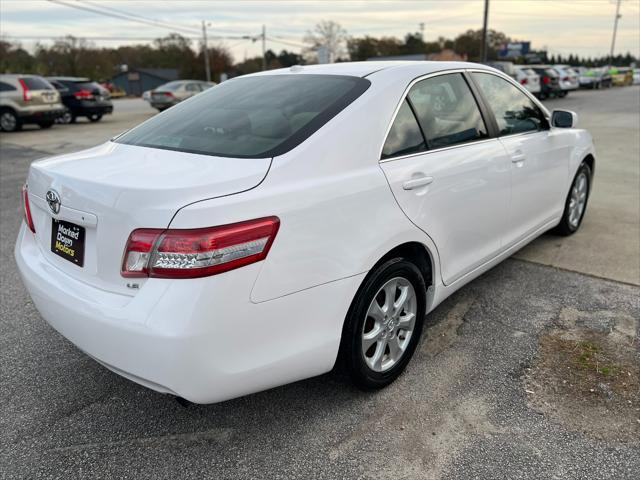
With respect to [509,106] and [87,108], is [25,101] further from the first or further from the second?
[509,106]

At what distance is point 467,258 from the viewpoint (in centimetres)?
319

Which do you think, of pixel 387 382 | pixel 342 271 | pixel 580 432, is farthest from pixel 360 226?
pixel 580 432

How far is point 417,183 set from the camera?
2.63 metres

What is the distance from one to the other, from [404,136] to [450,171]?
1.24ft

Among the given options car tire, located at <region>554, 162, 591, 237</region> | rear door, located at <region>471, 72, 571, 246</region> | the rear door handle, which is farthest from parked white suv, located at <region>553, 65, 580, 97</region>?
the rear door handle

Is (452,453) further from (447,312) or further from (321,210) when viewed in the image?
(447,312)

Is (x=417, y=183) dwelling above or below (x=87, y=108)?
above

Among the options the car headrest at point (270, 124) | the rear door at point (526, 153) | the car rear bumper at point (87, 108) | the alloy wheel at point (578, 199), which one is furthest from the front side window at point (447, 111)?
the car rear bumper at point (87, 108)

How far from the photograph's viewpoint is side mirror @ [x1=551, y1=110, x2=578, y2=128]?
420cm

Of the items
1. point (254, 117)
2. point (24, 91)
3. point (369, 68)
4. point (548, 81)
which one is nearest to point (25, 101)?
point (24, 91)

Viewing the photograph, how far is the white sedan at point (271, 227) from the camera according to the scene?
6.30 ft

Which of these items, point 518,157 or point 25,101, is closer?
point 518,157

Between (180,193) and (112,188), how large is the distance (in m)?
0.31

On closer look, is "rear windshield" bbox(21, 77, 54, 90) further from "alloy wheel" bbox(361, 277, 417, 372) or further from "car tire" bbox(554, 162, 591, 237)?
"alloy wheel" bbox(361, 277, 417, 372)
